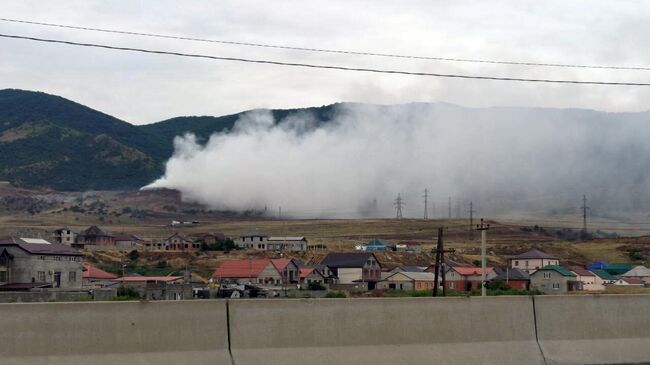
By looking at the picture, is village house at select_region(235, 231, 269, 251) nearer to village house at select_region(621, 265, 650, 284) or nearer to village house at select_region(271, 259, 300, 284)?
village house at select_region(271, 259, 300, 284)

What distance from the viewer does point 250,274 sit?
10431 cm

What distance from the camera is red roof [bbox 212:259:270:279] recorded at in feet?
342

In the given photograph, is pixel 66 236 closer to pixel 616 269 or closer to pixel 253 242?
pixel 253 242

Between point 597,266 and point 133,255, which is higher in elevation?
point 133,255

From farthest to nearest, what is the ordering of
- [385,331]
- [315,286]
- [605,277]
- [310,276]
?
1. [605,277]
2. [310,276]
3. [315,286]
4. [385,331]

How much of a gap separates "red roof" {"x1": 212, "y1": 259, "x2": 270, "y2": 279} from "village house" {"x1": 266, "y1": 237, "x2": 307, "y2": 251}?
49.5 m

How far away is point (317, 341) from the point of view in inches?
928

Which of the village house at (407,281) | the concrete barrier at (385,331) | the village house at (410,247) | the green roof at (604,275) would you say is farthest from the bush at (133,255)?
the concrete barrier at (385,331)

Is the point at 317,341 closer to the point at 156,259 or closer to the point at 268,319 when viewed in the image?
the point at 268,319

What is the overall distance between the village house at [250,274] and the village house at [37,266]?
1538cm

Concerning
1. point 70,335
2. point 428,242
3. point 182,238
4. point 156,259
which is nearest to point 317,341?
point 70,335

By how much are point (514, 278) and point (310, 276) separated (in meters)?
20.9

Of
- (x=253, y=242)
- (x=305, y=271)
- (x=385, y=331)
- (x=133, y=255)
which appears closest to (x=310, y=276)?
(x=305, y=271)

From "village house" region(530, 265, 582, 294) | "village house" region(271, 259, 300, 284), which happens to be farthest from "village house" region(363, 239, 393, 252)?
"village house" region(530, 265, 582, 294)
